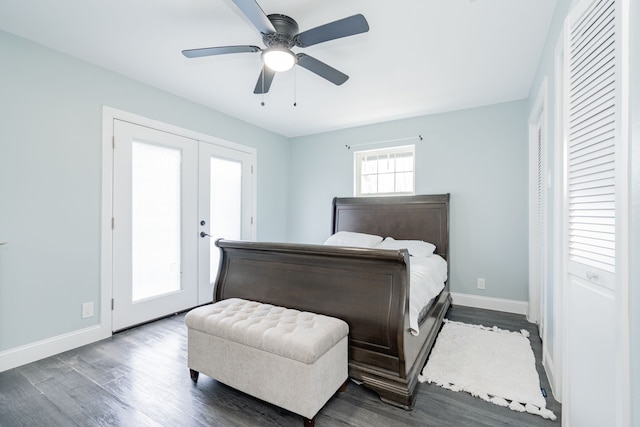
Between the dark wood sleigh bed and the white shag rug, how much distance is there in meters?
0.14

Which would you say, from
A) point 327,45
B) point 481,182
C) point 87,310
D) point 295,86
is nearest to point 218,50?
point 327,45

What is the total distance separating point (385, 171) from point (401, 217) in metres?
0.80

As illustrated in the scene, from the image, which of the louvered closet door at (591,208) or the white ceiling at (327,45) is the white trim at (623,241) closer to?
the louvered closet door at (591,208)

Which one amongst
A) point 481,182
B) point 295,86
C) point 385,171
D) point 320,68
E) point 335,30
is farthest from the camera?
point 385,171

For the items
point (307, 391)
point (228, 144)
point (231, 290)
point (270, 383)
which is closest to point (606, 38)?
point (307, 391)

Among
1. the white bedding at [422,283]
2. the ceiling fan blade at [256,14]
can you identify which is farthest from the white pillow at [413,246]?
the ceiling fan blade at [256,14]

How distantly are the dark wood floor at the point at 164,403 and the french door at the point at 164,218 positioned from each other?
77 centimetres

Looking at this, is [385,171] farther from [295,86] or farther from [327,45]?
[327,45]

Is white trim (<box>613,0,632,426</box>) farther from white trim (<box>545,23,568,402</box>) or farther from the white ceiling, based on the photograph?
the white ceiling

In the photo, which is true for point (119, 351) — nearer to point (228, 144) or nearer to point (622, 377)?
point (228, 144)

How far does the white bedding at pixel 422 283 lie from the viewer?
6.26 ft

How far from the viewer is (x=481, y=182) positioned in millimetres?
3580

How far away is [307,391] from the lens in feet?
4.91

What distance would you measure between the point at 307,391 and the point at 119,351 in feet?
6.22
